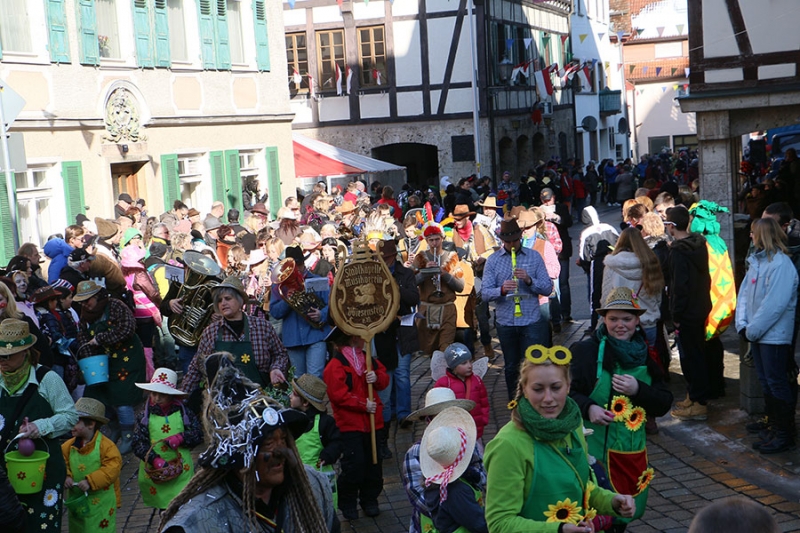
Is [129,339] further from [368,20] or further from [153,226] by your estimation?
[368,20]

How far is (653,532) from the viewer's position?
Result: 22.8 feet

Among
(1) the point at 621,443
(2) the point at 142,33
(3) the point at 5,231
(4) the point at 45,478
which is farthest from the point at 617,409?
(2) the point at 142,33

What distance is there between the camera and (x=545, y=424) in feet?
13.9

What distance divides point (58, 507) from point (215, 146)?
1655cm

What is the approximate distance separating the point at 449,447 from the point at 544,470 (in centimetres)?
86

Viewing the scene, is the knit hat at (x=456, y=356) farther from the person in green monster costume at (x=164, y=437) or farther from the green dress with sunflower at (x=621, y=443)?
the person in green monster costume at (x=164, y=437)

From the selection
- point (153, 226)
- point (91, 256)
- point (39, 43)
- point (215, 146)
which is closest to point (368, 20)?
point (215, 146)

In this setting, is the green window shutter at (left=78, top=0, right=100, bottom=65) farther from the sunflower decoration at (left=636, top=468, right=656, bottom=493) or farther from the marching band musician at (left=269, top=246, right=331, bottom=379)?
the sunflower decoration at (left=636, top=468, right=656, bottom=493)

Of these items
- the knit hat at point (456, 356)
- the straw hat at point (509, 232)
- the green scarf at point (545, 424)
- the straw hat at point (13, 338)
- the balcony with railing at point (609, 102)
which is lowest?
the knit hat at point (456, 356)

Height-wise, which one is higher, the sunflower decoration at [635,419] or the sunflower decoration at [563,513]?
the sunflower decoration at [563,513]

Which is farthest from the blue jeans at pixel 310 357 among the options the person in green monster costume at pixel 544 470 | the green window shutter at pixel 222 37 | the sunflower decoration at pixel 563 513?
the green window shutter at pixel 222 37

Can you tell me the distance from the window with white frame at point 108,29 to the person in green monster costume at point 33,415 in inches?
533

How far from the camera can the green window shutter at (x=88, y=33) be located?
1834 cm

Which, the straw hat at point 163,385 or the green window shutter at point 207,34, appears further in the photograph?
the green window shutter at point 207,34
